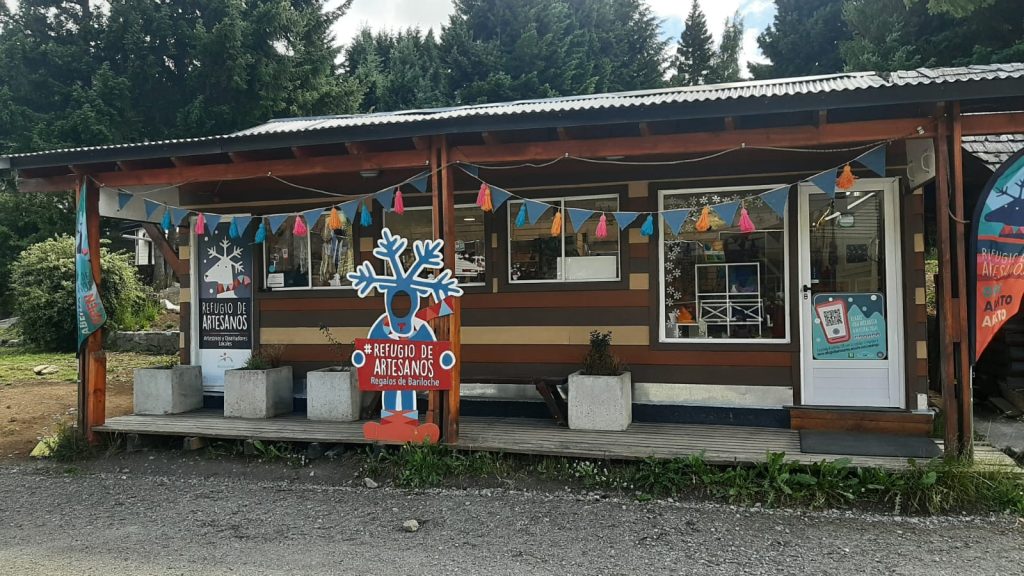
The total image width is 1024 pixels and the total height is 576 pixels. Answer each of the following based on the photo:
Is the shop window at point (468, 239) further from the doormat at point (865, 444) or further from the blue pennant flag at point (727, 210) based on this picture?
the doormat at point (865, 444)

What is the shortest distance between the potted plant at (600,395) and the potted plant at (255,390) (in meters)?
3.09

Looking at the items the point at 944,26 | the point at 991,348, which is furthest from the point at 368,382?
the point at 944,26

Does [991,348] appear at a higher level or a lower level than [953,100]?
lower

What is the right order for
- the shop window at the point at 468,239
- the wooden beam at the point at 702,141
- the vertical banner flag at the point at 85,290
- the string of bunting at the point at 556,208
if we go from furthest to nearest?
the shop window at the point at 468,239
the vertical banner flag at the point at 85,290
the string of bunting at the point at 556,208
the wooden beam at the point at 702,141

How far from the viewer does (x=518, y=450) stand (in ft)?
17.0

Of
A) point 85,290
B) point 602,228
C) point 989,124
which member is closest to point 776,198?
point 989,124

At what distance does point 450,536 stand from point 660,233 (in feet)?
11.3

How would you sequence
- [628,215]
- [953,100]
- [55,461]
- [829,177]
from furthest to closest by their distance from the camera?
[55,461] → [628,215] → [829,177] → [953,100]

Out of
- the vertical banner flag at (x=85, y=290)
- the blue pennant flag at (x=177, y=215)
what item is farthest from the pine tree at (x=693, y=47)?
the vertical banner flag at (x=85, y=290)

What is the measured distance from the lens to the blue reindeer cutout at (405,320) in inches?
207

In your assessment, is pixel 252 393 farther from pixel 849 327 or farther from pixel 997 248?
pixel 997 248

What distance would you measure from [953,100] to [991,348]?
4485 mm

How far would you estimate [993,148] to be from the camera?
601 cm

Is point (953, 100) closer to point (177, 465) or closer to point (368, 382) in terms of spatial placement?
point (368, 382)
